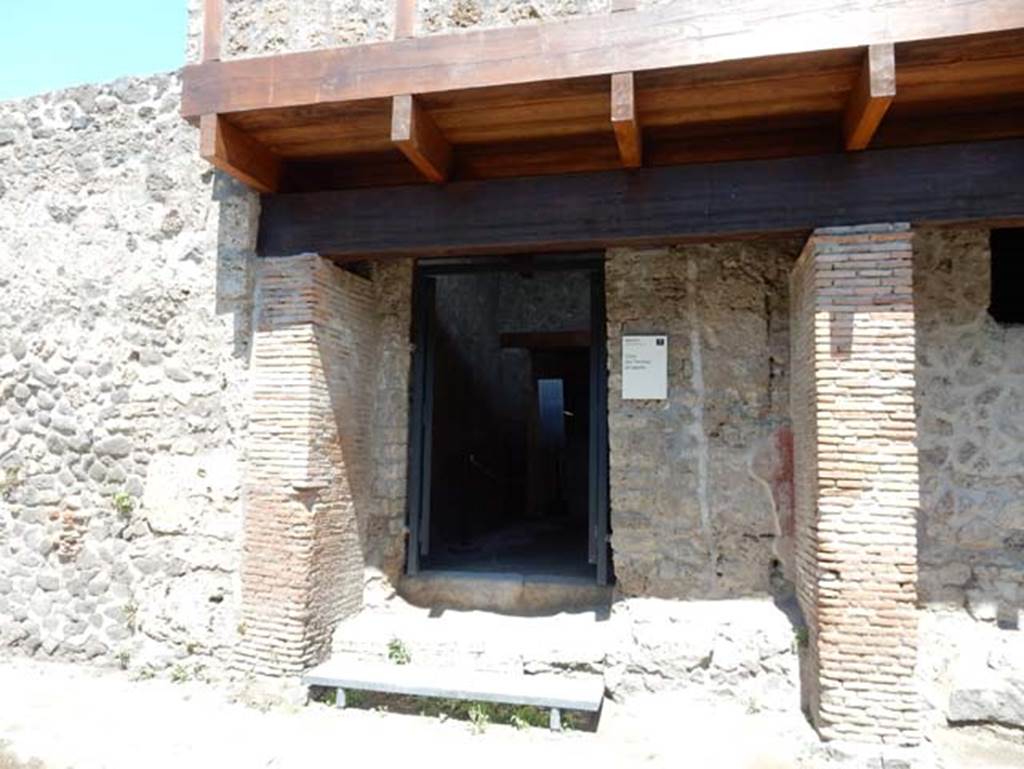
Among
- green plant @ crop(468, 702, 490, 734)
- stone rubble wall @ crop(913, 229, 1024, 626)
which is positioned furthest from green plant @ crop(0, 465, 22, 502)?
stone rubble wall @ crop(913, 229, 1024, 626)

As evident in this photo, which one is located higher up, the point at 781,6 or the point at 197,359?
the point at 781,6

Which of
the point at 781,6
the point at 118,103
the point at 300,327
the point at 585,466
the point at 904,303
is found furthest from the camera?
the point at 585,466

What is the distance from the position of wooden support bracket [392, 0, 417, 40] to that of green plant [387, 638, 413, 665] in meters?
3.76

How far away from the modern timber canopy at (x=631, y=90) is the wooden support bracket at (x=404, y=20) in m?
0.01

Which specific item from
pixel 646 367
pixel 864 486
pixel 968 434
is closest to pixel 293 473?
pixel 646 367

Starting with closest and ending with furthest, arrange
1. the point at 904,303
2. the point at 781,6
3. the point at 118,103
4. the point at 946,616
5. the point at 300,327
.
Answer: the point at 781,6 → the point at 904,303 → the point at 946,616 → the point at 300,327 → the point at 118,103

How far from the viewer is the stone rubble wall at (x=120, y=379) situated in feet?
16.4

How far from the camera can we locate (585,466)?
37.7 feet

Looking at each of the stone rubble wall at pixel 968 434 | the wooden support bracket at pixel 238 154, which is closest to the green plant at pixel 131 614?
the wooden support bracket at pixel 238 154

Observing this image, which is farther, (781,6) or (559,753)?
(559,753)

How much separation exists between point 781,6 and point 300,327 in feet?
10.8

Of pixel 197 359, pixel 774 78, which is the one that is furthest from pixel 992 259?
pixel 197 359

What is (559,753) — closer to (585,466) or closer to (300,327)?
(300,327)

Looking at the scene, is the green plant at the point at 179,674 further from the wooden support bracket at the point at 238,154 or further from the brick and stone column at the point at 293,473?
the wooden support bracket at the point at 238,154
